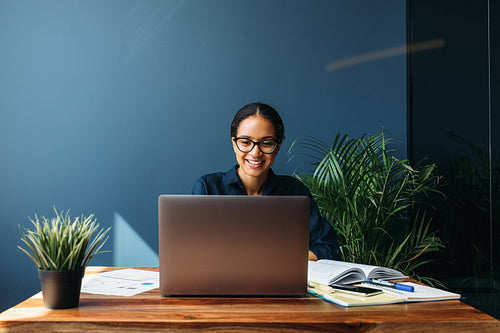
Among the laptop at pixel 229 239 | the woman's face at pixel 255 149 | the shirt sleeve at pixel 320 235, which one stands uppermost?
the woman's face at pixel 255 149

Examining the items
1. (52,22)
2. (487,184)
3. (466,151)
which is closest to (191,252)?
(487,184)

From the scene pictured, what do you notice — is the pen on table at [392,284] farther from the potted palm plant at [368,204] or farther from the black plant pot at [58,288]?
the potted palm plant at [368,204]

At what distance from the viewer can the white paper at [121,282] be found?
130cm

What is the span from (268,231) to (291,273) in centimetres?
13

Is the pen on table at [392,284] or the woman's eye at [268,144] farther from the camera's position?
the woman's eye at [268,144]

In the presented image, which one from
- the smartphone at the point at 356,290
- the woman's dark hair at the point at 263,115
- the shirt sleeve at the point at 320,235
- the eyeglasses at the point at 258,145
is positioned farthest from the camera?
the woman's dark hair at the point at 263,115

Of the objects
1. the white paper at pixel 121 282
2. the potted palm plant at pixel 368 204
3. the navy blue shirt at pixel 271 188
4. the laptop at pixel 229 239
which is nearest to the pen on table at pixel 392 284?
the laptop at pixel 229 239

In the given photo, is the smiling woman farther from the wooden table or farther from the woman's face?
the wooden table

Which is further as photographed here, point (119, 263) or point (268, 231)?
point (119, 263)

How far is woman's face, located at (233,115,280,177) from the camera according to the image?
204cm

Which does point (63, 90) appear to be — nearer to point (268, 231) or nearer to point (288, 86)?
point (288, 86)

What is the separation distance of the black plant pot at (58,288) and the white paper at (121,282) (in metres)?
0.17

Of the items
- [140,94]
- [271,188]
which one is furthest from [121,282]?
[140,94]

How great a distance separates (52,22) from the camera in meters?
3.24
